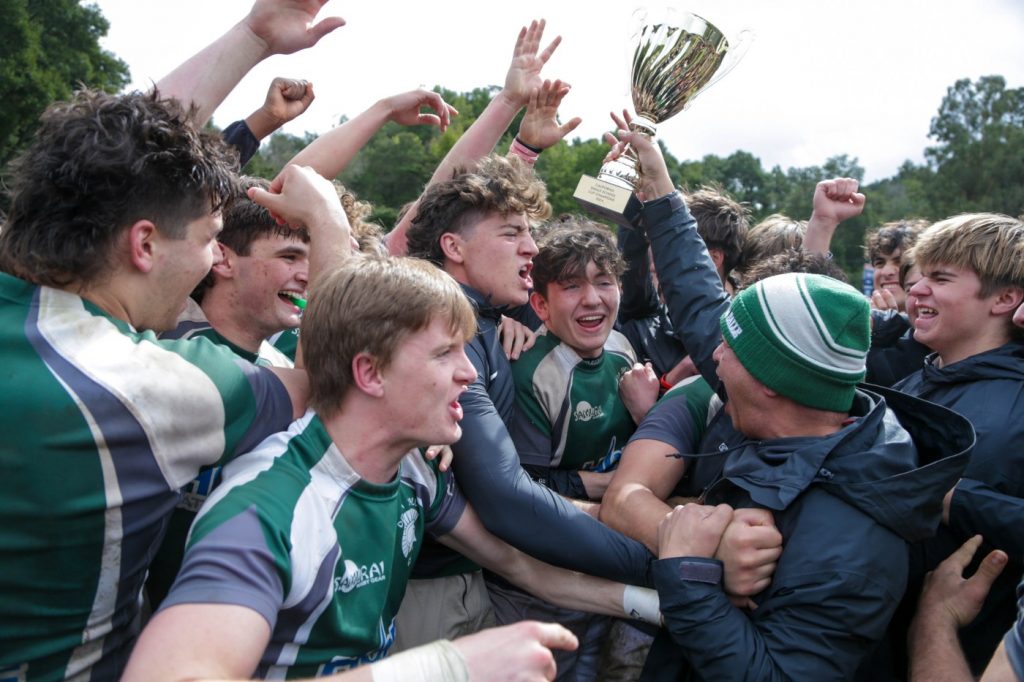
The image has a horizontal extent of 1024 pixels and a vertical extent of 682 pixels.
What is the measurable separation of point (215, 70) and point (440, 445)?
1.97m

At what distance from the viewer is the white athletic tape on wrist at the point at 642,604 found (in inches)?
113

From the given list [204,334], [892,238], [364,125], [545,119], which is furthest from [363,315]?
[892,238]

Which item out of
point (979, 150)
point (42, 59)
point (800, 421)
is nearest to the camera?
point (800, 421)

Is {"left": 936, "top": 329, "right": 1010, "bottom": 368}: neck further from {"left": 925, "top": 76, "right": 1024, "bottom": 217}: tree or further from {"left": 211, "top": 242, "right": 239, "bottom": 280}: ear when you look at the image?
{"left": 925, "top": 76, "right": 1024, "bottom": 217}: tree

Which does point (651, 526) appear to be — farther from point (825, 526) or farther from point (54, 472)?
point (54, 472)

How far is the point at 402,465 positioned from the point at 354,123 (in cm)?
218

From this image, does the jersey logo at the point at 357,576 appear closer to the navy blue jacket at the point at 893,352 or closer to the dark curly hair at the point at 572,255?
the dark curly hair at the point at 572,255

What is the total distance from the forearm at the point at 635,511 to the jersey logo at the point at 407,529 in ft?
2.60

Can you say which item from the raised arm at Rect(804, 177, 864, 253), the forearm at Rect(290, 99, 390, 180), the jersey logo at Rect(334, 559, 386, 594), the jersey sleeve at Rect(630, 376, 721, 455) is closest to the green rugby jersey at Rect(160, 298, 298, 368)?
the forearm at Rect(290, 99, 390, 180)

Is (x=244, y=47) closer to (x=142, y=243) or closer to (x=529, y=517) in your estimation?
(x=142, y=243)

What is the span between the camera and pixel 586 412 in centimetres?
373

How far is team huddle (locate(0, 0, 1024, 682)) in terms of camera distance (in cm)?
194

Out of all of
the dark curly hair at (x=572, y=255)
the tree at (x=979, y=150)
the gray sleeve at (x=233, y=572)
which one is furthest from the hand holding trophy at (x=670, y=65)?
the tree at (x=979, y=150)

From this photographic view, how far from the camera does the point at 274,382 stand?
242 centimetres
